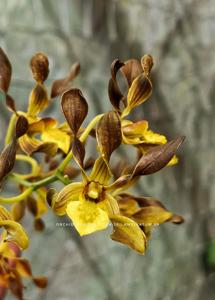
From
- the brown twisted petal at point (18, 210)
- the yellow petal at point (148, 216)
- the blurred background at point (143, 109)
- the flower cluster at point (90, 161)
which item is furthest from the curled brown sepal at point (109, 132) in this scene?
the blurred background at point (143, 109)

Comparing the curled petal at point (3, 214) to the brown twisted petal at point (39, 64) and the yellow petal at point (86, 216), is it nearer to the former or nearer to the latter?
the yellow petal at point (86, 216)

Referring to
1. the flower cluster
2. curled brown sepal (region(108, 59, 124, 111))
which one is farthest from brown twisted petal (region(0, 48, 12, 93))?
curled brown sepal (region(108, 59, 124, 111))

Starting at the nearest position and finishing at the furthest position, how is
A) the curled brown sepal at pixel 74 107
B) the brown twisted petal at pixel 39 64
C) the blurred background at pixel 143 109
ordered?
the curled brown sepal at pixel 74 107
the brown twisted petal at pixel 39 64
the blurred background at pixel 143 109

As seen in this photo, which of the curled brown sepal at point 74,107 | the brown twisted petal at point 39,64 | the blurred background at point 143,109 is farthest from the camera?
the blurred background at point 143,109

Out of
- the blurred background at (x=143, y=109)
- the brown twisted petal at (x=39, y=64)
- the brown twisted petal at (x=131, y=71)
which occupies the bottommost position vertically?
the blurred background at (x=143, y=109)

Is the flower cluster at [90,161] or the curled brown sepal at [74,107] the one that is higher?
the curled brown sepal at [74,107]

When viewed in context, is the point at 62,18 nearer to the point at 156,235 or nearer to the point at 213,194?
the point at 156,235
